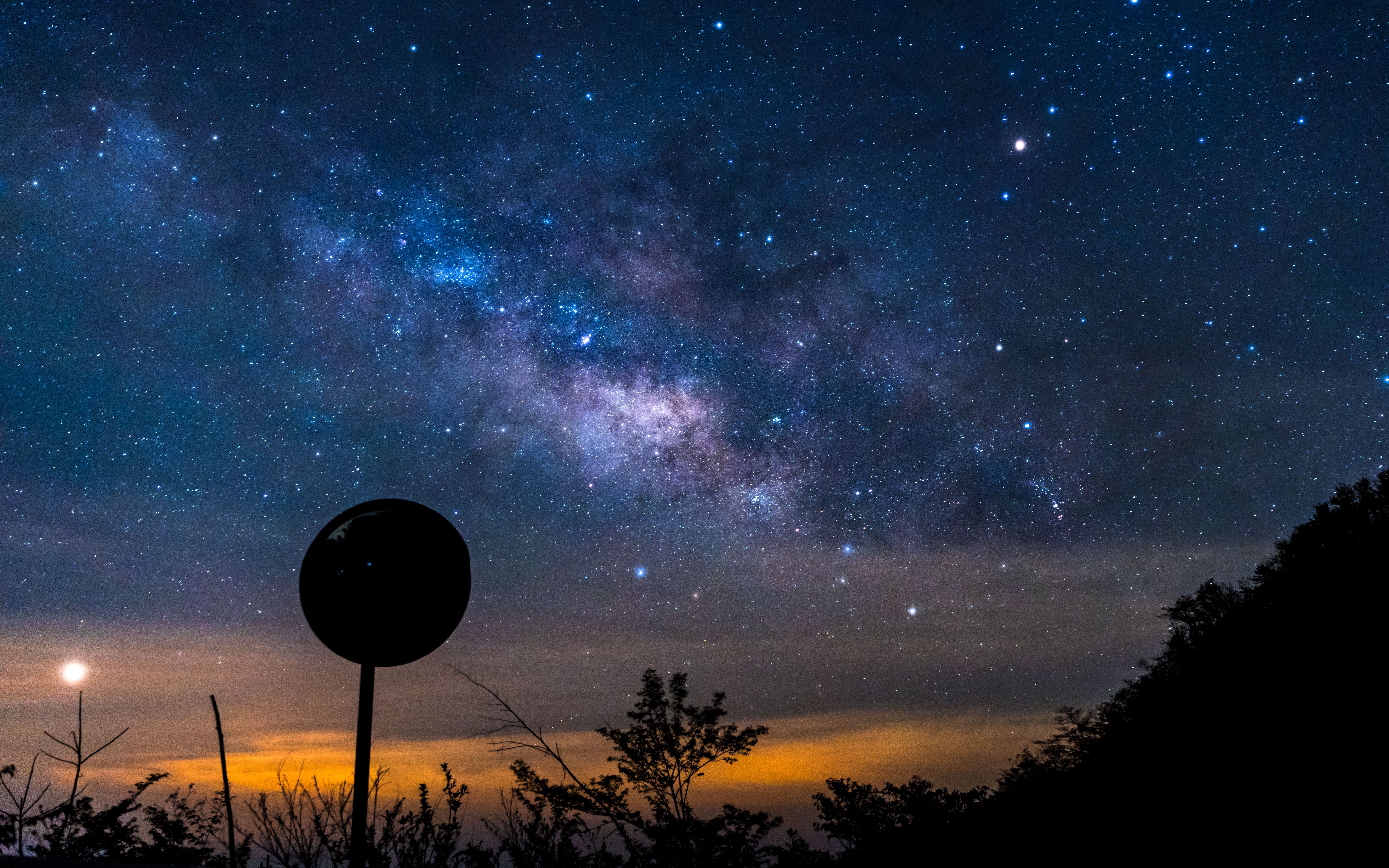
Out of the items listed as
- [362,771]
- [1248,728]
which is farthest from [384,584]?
[1248,728]

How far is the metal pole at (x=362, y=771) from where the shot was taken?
3.57m

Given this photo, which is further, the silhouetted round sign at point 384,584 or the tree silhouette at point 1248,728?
the tree silhouette at point 1248,728

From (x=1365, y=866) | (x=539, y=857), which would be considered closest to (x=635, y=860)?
(x=539, y=857)

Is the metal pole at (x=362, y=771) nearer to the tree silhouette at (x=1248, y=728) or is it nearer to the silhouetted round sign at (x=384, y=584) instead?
the silhouetted round sign at (x=384, y=584)

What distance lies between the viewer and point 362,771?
3695mm

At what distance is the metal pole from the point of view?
357 cm

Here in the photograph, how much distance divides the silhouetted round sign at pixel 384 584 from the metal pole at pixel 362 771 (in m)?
0.10

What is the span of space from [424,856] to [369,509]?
22.7 feet

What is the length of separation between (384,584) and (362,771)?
0.89 metres

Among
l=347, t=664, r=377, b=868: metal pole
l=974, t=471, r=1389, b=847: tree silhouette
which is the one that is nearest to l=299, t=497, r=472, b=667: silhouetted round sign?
l=347, t=664, r=377, b=868: metal pole

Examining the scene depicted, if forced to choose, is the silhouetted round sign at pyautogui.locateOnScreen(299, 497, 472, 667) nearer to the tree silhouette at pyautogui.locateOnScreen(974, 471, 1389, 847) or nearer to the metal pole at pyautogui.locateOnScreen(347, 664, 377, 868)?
the metal pole at pyautogui.locateOnScreen(347, 664, 377, 868)

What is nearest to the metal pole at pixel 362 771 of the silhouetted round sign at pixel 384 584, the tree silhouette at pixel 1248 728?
the silhouetted round sign at pixel 384 584

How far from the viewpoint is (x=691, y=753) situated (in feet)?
62.7

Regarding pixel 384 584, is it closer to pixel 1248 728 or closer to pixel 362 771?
pixel 362 771
